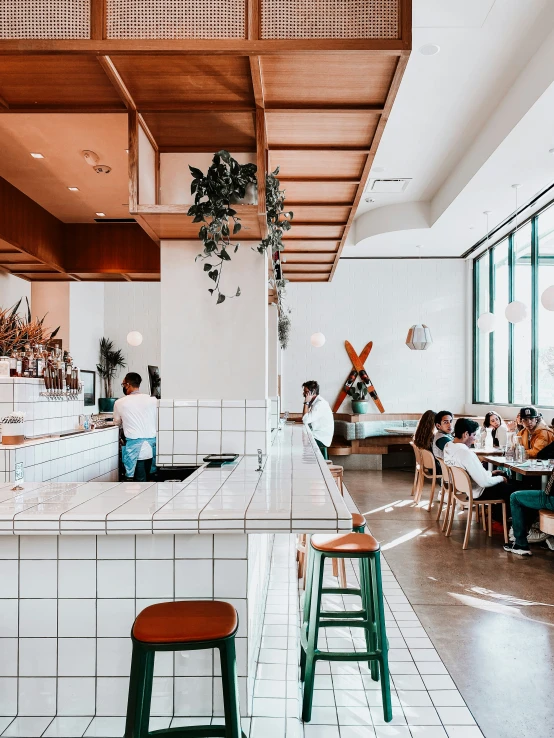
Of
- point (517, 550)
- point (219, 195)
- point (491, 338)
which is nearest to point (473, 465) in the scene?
point (517, 550)

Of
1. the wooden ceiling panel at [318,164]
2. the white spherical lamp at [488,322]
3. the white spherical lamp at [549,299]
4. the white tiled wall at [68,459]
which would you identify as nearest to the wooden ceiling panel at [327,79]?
the wooden ceiling panel at [318,164]

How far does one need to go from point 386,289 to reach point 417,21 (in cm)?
721

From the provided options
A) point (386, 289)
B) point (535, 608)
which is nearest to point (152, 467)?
point (535, 608)

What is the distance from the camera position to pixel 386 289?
11.8 meters

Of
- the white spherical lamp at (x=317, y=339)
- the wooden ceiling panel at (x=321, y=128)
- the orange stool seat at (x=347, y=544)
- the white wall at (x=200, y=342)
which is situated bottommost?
the orange stool seat at (x=347, y=544)

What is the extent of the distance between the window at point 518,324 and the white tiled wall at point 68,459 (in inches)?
217

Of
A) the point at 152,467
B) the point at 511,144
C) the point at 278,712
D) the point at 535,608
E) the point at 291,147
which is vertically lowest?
the point at 535,608

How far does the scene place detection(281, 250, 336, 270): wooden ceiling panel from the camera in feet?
19.5

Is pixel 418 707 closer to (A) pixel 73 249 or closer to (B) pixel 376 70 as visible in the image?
(B) pixel 376 70

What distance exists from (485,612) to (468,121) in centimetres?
525

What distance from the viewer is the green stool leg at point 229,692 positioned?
1796mm

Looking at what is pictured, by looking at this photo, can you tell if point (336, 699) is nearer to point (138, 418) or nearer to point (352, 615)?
point (352, 615)

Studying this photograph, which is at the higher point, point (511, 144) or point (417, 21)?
point (417, 21)

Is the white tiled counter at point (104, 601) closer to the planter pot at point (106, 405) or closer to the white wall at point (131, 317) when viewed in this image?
the planter pot at point (106, 405)
